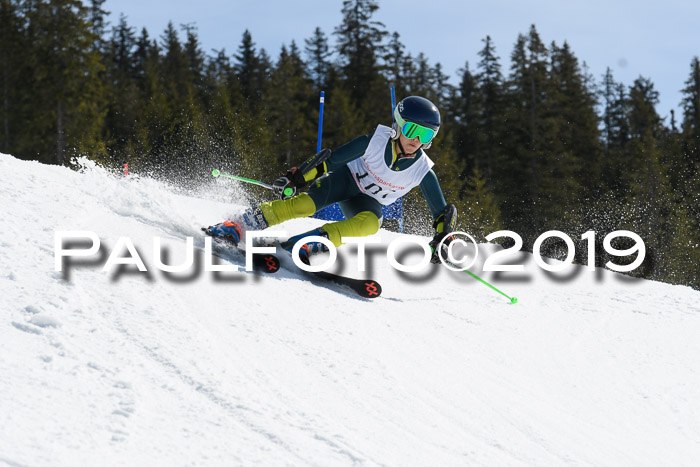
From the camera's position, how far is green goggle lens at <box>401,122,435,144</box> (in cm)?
491

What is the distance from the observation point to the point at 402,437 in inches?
95.2

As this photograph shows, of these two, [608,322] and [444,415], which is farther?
[608,322]

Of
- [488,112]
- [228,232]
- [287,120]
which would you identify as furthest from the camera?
[488,112]

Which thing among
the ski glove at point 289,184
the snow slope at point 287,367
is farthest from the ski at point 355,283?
the ski glove at point 289,184

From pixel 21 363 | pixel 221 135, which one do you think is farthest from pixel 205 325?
pixel 221 135

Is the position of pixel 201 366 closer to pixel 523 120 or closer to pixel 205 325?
pixel 205 325

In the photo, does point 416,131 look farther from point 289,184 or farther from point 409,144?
point 289,184

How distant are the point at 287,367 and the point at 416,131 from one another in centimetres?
262

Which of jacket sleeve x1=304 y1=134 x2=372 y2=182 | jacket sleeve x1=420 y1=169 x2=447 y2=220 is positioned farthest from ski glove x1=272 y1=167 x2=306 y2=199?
jacket sleeve x1=420 y1=169 x2=447 y2=220

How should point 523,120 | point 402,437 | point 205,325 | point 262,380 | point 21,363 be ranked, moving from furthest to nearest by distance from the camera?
point 523,120 < point 205,325 < point 262,380 < point 402,437 < point 21,363

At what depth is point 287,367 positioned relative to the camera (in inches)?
110

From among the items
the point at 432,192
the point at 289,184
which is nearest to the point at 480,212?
the point at 432,192

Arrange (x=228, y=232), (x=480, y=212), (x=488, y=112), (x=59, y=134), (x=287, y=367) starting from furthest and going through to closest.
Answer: (x=488, y=112)
(x=480, y=212)
(x=59, y=134)
(x=228, y=232)
(x=287, y=367)

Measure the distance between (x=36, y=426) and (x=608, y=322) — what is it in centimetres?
395
